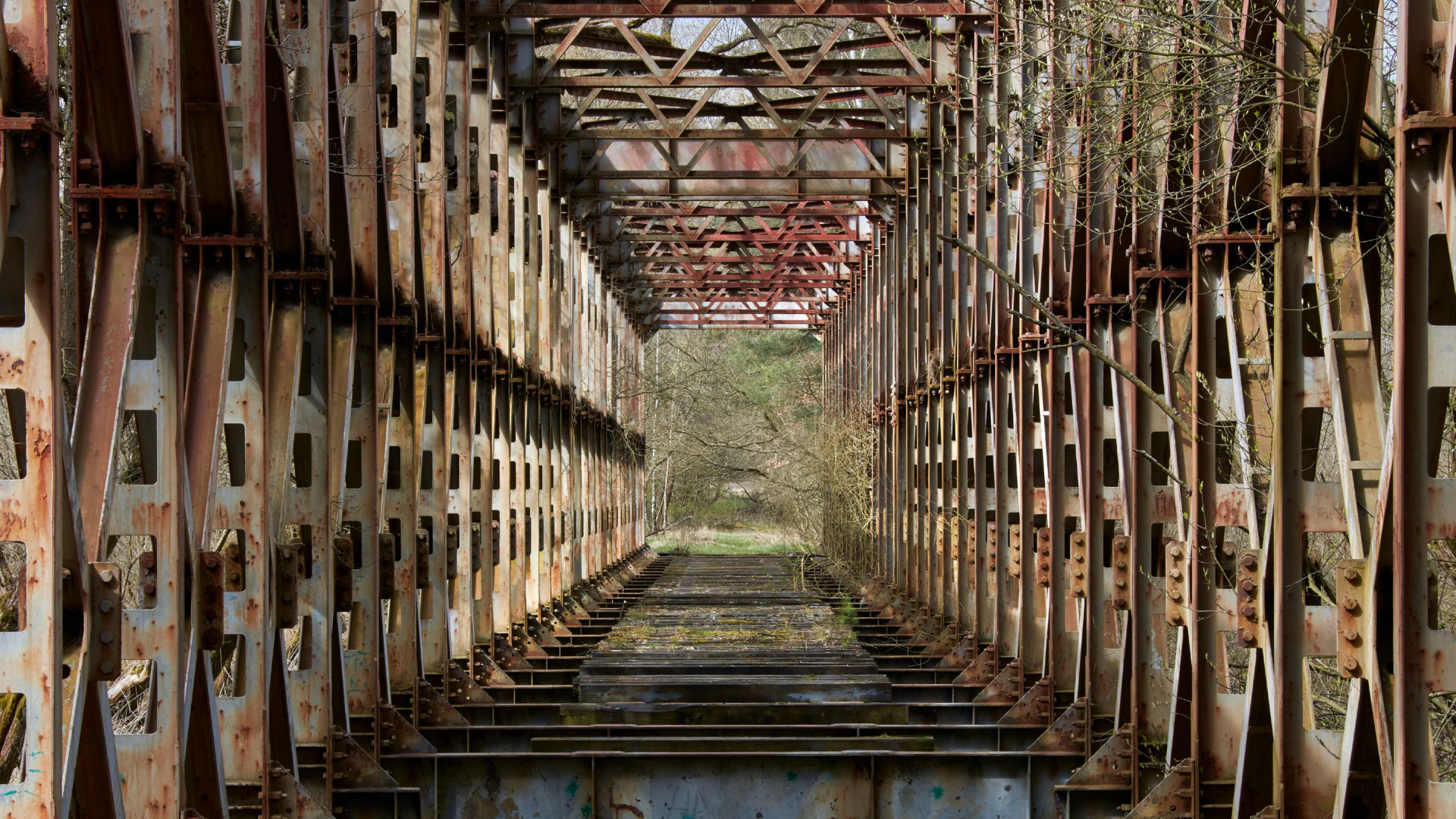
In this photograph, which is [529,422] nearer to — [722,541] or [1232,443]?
[1232,443]

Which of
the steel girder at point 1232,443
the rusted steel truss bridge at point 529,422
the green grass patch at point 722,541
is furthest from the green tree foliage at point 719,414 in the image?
the steel girder at point 1232,443

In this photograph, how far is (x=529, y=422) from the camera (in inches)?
750

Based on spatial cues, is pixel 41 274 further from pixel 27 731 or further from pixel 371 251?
pixel 371 251

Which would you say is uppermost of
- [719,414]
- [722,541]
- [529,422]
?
[719,414]

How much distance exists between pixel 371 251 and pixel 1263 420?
584 centimetres

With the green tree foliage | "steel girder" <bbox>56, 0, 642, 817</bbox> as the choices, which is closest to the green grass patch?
the green tree foliage

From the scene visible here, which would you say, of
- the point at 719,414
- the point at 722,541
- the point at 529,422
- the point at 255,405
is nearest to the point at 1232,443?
the point at 255,405

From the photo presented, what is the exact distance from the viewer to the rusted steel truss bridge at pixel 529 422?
5410mm

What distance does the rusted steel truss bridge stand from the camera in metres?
5.41

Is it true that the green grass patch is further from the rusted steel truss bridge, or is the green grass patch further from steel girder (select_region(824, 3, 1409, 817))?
steel girder (select_region(824, 3, 1409, 817))

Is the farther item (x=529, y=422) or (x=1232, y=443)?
(x=529, y=422)

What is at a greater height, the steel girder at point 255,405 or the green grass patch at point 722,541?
the steel girder at point 255,405

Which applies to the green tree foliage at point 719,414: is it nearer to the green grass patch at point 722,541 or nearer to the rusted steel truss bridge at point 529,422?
the green grass patch at point 722,541

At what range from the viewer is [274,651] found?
8.09 m
